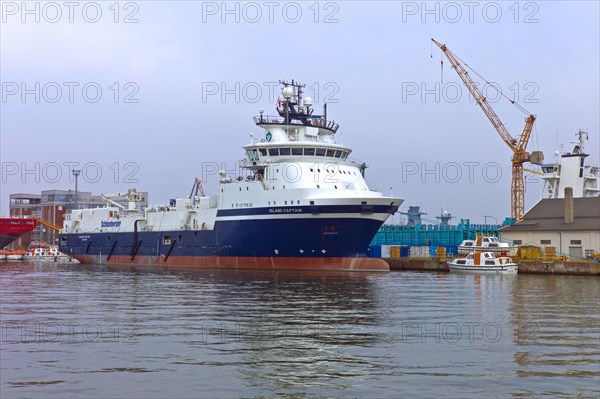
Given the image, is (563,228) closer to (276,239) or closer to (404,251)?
(404,251)

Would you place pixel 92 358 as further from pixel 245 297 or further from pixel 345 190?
pixel 345 190

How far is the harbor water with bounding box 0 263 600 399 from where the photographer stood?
13453 mm

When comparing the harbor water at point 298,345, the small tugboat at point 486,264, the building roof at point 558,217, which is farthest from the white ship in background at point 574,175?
the harbor water at point 298,345

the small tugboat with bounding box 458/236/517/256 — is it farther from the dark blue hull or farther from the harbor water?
the harbor water

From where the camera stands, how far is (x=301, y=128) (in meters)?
57.8

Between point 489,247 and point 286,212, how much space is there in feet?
61.4

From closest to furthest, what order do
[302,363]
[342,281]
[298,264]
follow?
1. [302,363]
2. [342,281]
3. [298,264]

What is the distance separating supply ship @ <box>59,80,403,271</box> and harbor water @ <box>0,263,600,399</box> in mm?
18737

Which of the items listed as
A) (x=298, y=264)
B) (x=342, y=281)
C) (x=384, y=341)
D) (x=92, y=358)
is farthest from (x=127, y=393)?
(x=298, y=264)

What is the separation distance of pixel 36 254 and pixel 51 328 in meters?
88.5

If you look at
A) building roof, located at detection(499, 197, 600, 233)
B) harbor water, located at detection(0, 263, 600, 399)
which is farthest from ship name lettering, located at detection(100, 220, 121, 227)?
harbor water, located at detection(0, 263, 600, 399)

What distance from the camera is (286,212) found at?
51438mm

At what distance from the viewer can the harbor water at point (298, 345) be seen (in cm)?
1345

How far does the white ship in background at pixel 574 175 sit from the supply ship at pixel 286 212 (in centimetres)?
3250
